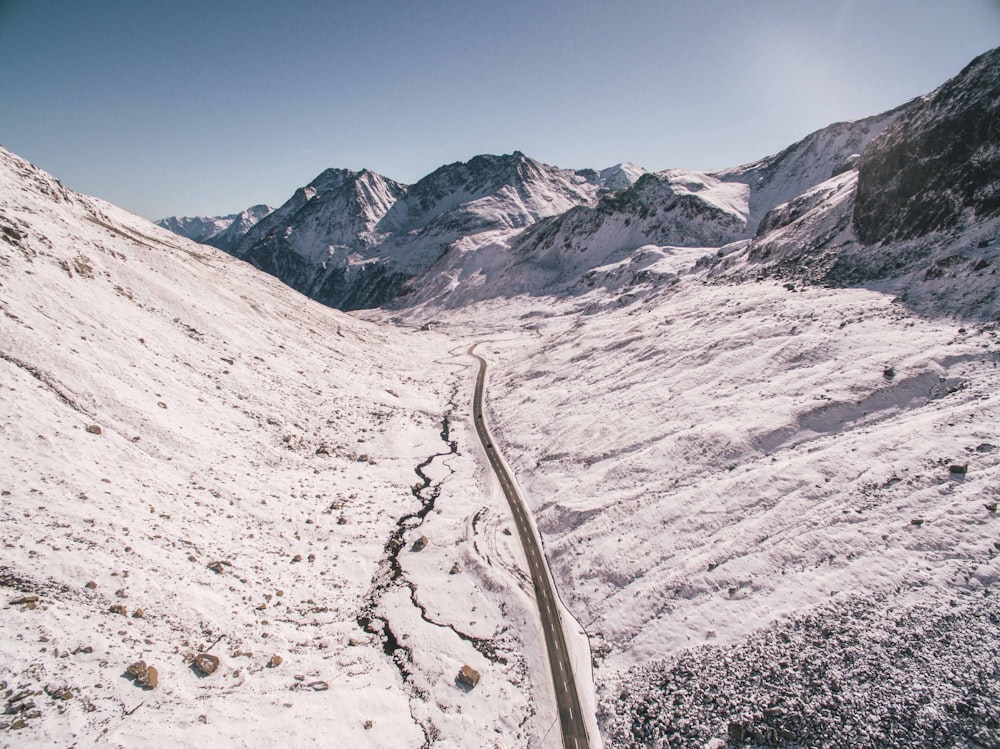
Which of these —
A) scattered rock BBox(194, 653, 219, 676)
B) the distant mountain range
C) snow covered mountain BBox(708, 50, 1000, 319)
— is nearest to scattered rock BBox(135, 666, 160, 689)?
scattered rock BBox(194, 653, 219, 676)

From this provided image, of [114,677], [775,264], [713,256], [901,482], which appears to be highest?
[713,256]

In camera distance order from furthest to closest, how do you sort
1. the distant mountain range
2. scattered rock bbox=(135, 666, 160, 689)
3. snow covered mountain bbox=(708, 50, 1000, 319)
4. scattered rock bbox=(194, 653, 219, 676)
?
the distant mountain range, snow covered mountain bbox=(708, 50, 1000, 319), scattered rock bbox=(194, 653, 219, 676), scattered rock bbox=(135, 666, 160, 689)

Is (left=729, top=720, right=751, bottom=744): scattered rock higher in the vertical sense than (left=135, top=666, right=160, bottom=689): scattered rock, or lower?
lower

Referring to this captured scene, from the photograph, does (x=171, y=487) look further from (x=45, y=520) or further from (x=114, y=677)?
(x=114, y=677)

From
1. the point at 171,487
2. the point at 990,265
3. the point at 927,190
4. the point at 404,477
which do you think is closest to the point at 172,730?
the point at 171,487

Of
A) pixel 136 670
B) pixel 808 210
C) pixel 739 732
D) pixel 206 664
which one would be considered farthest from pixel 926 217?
pixel 136 670

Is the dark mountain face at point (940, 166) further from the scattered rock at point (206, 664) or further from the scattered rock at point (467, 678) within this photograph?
the scattered rock at point (206, 664)

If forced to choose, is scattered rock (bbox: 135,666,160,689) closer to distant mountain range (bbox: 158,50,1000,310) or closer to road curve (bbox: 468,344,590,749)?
road curve (bbox: 468,344,590,749)

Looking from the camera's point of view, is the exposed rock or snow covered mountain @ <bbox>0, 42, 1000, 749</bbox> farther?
snow covered mountain @ <bbox>0, 42, 1000, 749</bbox>
